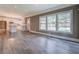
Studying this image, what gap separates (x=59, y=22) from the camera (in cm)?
599

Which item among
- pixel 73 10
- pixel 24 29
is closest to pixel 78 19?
pixel 73 10

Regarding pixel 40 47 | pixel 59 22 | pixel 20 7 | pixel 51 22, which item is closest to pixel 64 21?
pixel 59 22

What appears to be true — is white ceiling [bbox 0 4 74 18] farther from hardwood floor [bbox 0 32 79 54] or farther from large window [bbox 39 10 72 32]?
hardwood floor [bbox 0 32 79 54]

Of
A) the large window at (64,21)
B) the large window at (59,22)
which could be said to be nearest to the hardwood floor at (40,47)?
the large window at (64,21)

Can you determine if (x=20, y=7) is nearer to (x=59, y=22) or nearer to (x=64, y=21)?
(x=64, y=21)

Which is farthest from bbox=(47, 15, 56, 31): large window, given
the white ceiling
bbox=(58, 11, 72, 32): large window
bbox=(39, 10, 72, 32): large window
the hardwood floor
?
the hardwood floor

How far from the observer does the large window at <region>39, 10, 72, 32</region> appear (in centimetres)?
530

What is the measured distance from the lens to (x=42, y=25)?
24.3 ft

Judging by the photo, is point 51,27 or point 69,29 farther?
point 51,27

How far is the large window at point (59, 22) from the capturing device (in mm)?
5297

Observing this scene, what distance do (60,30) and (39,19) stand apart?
2867 mm

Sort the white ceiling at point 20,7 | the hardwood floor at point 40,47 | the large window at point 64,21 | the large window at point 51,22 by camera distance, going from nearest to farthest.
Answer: the hardwood floor at point 40,47
the white ceiling at point 20,7
the large window at point 64,21
the large window at point 51,22

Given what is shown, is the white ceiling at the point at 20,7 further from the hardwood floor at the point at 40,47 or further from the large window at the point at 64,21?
the hardwood floor at the point at 40,47
